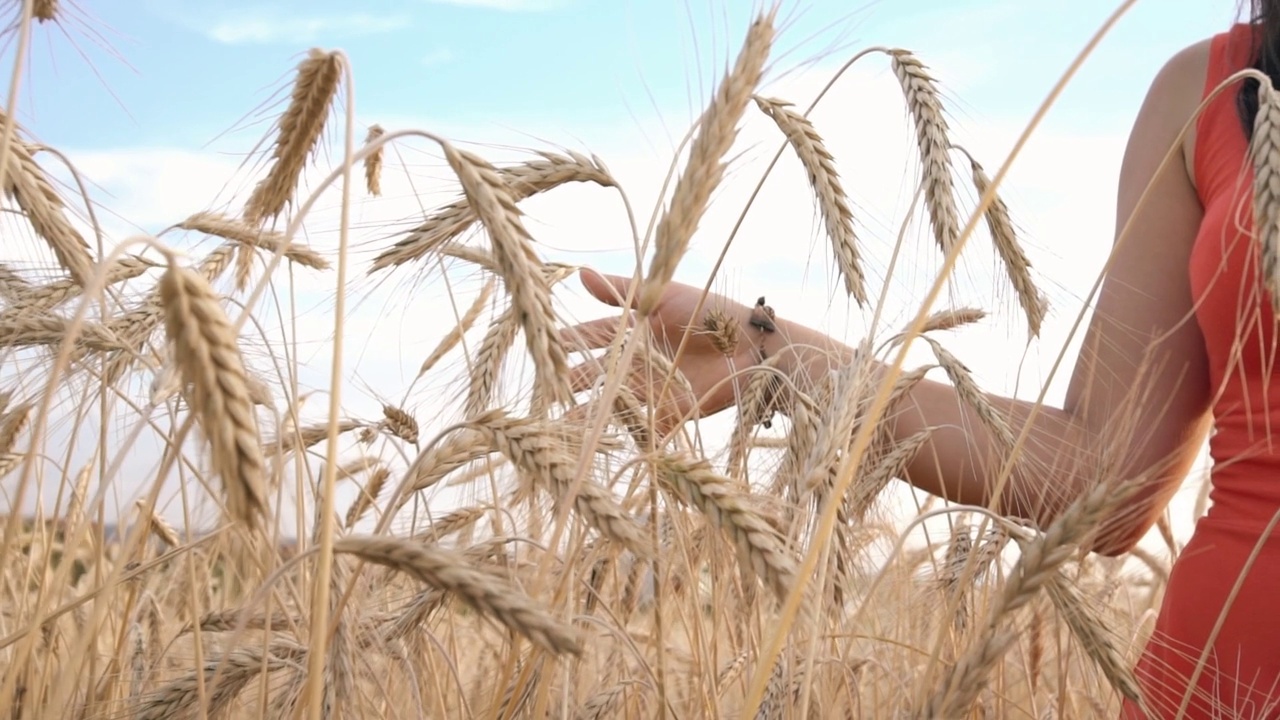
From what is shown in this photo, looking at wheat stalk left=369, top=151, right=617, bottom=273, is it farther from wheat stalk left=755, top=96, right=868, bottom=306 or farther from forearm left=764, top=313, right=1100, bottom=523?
forearm left=764, top=313, right=1100, bottom=523

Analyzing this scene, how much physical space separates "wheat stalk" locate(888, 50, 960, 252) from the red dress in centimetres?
44

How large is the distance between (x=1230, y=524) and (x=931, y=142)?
2.69ft

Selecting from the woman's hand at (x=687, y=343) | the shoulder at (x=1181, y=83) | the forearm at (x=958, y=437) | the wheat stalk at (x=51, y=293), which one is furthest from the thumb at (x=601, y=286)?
the shoulder at (x=1181, y=83)

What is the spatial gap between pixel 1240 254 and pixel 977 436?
617 mm

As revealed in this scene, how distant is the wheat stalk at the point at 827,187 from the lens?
1.60 metres

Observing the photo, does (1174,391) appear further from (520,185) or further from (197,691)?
(197,691)

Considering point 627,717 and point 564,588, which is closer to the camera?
point 564,588

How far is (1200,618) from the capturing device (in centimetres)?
177

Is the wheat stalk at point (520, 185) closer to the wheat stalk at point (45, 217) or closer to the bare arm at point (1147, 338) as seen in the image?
the wheat stalk at point (45, 217)

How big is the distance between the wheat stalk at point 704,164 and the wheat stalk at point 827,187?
22.3 inches

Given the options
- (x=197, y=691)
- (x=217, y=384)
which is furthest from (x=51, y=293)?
(x=217, y=384)

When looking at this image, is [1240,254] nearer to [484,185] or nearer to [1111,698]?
[1111,698]

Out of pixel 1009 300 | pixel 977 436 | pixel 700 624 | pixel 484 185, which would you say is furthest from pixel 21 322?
pixel 977 436

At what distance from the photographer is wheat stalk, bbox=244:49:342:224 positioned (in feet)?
4.46
